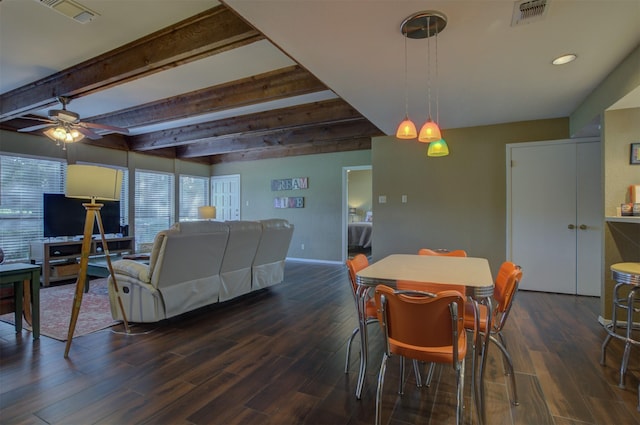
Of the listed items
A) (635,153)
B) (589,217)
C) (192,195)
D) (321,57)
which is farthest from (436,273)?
(192,195)

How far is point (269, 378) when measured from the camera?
222 centimetres

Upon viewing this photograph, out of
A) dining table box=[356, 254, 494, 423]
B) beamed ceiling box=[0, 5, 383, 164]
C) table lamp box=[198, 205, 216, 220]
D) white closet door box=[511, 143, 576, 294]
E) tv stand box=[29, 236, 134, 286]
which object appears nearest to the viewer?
dining table box=[356, 254, 494, 423]

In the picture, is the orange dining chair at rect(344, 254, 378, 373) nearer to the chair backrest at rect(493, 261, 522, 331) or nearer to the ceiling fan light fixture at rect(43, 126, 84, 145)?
the chair backrest at rect(493, 261, 522, 331)

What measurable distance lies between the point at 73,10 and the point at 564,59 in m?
3.90

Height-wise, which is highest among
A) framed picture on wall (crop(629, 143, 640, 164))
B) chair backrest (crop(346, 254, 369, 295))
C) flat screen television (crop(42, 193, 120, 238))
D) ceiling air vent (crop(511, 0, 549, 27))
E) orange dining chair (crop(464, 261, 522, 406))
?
ceiling air vent (crop(511, 0, 549, 27))

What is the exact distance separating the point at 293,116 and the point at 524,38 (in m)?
3.28

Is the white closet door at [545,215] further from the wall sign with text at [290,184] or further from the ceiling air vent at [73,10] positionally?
the ceiling air vent at [73,10]

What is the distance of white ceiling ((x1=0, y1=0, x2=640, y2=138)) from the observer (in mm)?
2061

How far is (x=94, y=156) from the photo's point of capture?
6.29 metres

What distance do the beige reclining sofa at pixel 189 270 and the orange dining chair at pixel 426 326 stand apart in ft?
7.31

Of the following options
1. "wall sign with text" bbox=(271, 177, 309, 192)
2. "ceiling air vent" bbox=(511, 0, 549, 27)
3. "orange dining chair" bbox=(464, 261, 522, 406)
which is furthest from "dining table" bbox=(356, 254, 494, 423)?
"wall sign with text" bbox=(271, 177, 309, 192)

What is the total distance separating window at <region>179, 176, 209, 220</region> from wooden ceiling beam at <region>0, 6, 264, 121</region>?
423cm

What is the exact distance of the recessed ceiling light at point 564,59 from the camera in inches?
103

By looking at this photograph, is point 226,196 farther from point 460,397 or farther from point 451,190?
point 460,397
